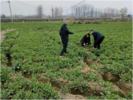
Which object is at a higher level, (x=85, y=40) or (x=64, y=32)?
(x=64, y=32)

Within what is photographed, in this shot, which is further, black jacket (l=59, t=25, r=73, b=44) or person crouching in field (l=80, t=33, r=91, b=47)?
person crouching in field (l=80, t=33, r=91, b=47)

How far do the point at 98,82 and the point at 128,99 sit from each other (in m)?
1.02

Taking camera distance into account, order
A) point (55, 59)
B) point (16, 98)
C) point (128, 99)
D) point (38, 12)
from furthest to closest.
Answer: point (38, 12)
point (55, 59)
point (128, 99)
point (16, 98)

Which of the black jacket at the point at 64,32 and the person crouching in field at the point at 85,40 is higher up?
the black jacket at the point at 64,32

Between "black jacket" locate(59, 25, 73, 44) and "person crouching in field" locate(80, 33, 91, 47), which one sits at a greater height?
"black jacket" locate(59, 25, 73, 44)

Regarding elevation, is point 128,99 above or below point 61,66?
below

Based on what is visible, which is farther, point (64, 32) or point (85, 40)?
point (85, 40)

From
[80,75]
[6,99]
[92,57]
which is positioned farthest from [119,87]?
[6,99]

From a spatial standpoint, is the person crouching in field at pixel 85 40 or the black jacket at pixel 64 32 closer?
the black jacket at pixel 64 32

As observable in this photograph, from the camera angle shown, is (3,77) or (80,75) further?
(80,75)

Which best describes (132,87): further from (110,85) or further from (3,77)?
(3,77)

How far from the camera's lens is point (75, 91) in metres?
3.53

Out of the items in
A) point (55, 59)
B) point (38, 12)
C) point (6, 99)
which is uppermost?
point (38, 12)

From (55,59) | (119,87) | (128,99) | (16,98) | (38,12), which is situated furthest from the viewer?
(38,12)
